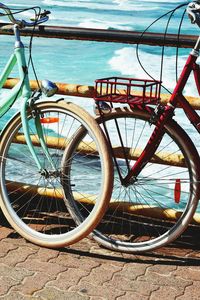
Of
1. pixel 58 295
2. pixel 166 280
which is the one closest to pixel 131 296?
pixel 166 280

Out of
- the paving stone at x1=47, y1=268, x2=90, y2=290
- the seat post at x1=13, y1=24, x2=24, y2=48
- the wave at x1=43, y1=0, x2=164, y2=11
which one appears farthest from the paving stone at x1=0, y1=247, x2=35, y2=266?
the wave at x1=43, y1=0, x2=164, y2=11

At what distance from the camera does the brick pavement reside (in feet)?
12.1

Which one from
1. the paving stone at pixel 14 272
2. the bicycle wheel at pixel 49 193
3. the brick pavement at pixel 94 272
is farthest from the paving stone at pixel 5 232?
the paving stone at pixel 14 272

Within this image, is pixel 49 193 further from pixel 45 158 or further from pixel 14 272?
pixel 14 272

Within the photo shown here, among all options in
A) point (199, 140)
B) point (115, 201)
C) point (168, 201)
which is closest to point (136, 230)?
point (115, 201)

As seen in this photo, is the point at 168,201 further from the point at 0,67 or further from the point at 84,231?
the point at 0,67

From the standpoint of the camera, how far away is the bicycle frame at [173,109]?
3.79 meters

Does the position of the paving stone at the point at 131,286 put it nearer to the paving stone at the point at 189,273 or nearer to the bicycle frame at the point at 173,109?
the paving stone at the point at 189,273

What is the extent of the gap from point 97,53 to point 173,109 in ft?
73.3

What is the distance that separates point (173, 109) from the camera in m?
3.89

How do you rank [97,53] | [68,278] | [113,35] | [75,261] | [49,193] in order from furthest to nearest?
[97,53], [49,193], [113,35], [75,261], [68,278]

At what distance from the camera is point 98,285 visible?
3.79m

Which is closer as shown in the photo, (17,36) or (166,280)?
(166,280)

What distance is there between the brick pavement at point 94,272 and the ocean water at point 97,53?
7.92m
